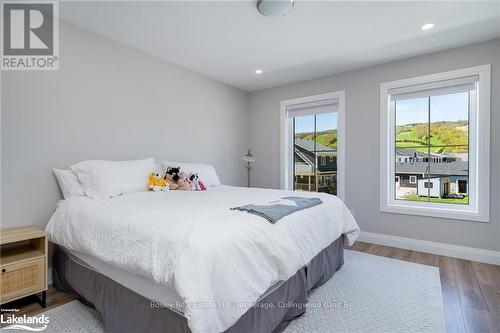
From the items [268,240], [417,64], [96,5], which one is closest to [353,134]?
[417,64]

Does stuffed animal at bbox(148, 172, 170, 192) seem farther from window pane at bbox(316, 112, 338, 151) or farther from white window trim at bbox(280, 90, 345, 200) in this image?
window pane at bbox(316, 112, 338, 151)

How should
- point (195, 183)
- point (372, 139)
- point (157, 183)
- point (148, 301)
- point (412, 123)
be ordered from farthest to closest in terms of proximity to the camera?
point (372, 139) → point (412, 123) → point (195, 183) → point (157, 183) → point (148, 301)

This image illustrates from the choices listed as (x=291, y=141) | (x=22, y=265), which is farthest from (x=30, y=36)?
(x=291, y=141)

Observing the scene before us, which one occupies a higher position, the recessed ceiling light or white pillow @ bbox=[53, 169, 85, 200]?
the recessed ceiling light

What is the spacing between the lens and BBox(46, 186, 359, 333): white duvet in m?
1.08

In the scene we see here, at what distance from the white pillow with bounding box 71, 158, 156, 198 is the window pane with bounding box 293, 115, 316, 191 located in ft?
8.60

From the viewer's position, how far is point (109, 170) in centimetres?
231

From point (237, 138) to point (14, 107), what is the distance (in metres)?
2.97

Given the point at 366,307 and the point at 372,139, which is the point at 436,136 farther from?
the point at 366,307

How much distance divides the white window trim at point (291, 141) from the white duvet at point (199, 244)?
1.86 m

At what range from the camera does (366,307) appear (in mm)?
1868

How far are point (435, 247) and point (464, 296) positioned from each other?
1.11 m

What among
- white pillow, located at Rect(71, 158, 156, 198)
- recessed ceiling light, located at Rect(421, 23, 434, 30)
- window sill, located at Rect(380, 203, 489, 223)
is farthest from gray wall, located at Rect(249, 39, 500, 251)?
white pillow, located at Rect(71, 158, 156, 198)

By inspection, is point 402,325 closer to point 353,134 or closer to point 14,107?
point 353,134
